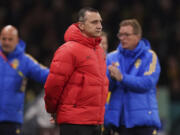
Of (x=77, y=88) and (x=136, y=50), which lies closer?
(x=77, y=88)

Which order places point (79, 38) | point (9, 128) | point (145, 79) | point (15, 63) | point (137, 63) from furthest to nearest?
1. point (15, 63)
2. point (9, 128)
3. point (137, 63)
4. point (145, 79)
5. point (79, 38)

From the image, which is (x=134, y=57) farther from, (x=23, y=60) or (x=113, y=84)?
(x=23, y=60)

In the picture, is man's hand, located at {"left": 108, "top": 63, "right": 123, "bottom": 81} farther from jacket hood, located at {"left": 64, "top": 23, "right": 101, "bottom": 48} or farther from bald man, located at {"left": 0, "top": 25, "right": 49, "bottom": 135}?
bald man, located at {"left": 0, "top": 25, "right": 49, "bottom": 135}

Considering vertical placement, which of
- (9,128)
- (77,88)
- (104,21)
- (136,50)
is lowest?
(9,128)

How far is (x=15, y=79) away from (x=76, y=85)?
2187 millimetres

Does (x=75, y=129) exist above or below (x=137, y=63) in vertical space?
below

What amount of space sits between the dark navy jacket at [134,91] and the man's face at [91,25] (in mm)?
1140

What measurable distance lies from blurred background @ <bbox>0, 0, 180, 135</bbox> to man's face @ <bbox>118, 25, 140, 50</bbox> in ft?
17.1

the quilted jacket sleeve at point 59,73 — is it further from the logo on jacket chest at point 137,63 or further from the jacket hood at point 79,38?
the logo on jacket chest at point 137,63

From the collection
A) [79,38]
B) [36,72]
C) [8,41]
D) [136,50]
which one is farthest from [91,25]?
[8,41]

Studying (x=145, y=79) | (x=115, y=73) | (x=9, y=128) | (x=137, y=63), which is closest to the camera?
(x=115, y=73)

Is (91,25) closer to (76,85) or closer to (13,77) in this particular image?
(76,85)

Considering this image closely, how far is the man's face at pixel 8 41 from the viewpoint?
321 inches

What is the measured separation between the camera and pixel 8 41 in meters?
8.18
